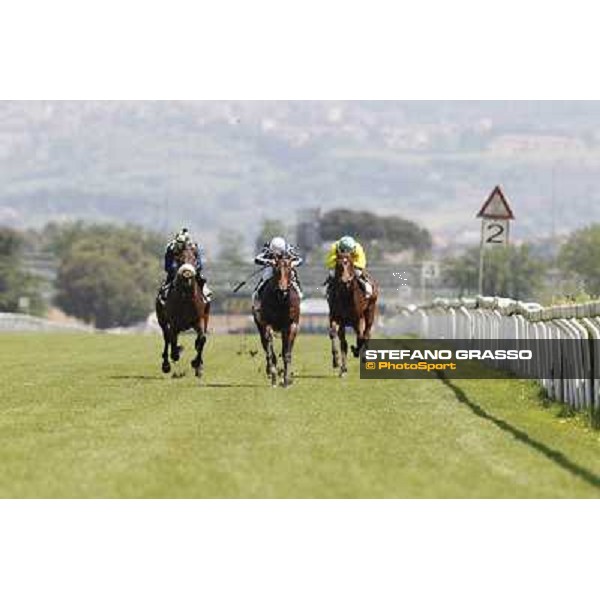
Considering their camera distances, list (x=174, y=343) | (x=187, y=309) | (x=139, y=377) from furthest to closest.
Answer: (x=139, y=377)
(x=174, y=343)
(x=187, y=309)

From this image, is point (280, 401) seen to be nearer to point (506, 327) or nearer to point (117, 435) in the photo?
point (117, 435)

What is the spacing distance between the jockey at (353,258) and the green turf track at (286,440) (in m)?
1.55

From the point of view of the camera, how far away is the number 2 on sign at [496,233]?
140ft

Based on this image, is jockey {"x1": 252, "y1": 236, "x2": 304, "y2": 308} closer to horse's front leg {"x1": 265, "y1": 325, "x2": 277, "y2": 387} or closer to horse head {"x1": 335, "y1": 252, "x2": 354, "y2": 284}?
horse's front leg {"x1": 265, "y1": 325, "x2": 277, "y2": 387}

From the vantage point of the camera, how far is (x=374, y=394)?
102ft

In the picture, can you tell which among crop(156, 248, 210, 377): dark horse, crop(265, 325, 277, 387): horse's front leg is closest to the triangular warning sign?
crop(156, 248, 210, 377): dark horse

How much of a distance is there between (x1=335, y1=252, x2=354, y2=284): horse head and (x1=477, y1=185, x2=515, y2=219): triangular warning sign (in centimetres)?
697

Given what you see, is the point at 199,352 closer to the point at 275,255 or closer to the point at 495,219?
the point at 275,255

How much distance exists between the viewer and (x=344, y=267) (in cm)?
3609

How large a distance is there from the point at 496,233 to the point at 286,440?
2088 centimetres

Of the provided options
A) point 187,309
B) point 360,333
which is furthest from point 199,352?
point 360,333

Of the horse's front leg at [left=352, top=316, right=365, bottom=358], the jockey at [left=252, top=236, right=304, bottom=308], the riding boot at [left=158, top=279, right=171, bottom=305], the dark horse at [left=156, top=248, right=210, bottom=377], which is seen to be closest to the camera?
the jockey at [left=252, top=236, right=304, bottom=308]

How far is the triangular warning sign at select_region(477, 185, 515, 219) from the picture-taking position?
42.8m
